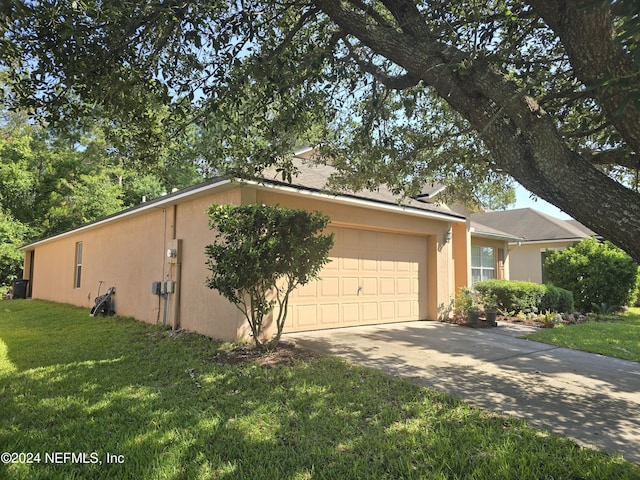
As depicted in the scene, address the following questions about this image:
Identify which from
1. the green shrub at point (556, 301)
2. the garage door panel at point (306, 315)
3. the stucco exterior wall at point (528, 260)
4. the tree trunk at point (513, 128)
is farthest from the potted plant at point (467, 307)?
the stucco exterior wall at point (528, 260)

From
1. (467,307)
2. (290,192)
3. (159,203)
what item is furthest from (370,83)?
(467,307)

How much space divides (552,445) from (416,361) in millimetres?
2988

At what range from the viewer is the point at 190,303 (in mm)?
8656

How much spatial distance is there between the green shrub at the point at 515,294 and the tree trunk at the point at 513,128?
9.63 m

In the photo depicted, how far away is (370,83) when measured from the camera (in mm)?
6473

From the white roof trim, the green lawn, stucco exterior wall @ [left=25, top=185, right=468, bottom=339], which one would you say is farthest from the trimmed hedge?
the white roof trim

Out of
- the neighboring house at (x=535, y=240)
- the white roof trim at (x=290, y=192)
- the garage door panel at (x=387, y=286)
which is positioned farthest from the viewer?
the neighboring house at (x=535, y=240)

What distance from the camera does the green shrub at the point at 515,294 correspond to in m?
12.1

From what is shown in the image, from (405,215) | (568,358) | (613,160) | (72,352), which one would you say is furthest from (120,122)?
(568,358)

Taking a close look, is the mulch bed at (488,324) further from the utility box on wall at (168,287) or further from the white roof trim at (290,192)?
the utility box on wall at (168,287)

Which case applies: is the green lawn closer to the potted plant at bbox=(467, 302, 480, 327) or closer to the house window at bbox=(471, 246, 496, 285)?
the potted plant at bbox=(467, 302, 480, 327)

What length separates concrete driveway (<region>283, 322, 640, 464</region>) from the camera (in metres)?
3.97

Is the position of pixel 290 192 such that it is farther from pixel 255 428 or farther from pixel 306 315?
pixel 255 428

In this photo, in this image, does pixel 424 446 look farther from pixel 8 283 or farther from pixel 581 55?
pixel 8 283
